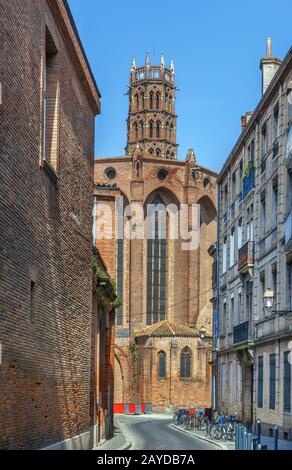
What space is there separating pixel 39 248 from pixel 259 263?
19.4 m

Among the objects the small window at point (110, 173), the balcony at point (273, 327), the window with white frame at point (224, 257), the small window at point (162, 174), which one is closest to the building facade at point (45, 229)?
the balcony at point (273, 327)

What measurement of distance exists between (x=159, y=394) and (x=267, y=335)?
41.2 meters

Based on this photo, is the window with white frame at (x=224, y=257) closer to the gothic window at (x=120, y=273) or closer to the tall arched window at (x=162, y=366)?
the tall arched window at (x=162, y=366)

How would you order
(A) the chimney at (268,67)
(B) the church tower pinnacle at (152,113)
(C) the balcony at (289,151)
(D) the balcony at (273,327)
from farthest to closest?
(B) the church tower pinnacle at (152,113), (A) the chimney at (268,67), (D) the balcony at (273,327), (C) the balcony at (289,151)

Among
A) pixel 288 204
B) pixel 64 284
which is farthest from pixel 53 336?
pixel 288 204

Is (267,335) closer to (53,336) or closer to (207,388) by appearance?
(53,336)

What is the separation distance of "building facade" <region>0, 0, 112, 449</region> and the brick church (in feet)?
161

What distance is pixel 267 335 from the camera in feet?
103

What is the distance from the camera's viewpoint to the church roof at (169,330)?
7189 cm

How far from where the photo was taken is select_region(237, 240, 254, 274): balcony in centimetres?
3512

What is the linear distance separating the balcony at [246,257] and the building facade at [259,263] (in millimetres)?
40

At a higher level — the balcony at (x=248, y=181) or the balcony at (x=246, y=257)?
the balcony at (x=248, y=181)

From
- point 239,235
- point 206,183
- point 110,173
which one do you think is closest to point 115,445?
point 239,235

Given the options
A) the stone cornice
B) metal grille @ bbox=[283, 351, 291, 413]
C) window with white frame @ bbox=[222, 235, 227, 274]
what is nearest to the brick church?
window with white frame @ bbox=[222, 235, 227, 274]
